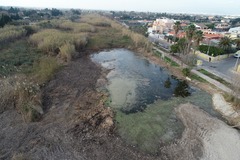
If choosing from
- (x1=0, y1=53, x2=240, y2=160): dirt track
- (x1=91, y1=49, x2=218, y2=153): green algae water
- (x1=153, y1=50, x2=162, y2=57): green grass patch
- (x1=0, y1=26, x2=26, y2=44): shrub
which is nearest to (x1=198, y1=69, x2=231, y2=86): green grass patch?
(x1=91, y1=49, x2=218, y2=153): green algae water

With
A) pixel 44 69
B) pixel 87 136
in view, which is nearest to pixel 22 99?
pixel 87 136

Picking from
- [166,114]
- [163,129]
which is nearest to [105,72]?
[166,114]

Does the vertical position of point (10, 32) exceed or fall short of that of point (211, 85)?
it exceeds it

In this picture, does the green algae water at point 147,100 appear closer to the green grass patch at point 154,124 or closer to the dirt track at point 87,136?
the green grass patch at point 154,124

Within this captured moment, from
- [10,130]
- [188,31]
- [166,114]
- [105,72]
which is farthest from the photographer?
[188,31]

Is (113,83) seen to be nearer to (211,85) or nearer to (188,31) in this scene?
(211,85)

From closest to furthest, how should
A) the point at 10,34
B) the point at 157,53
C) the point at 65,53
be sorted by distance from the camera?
the point at 65,53 → the point at 10,34 → the point at 157,53

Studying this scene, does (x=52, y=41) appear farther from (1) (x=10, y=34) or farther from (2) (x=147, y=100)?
(2) (x=147, y=100)
